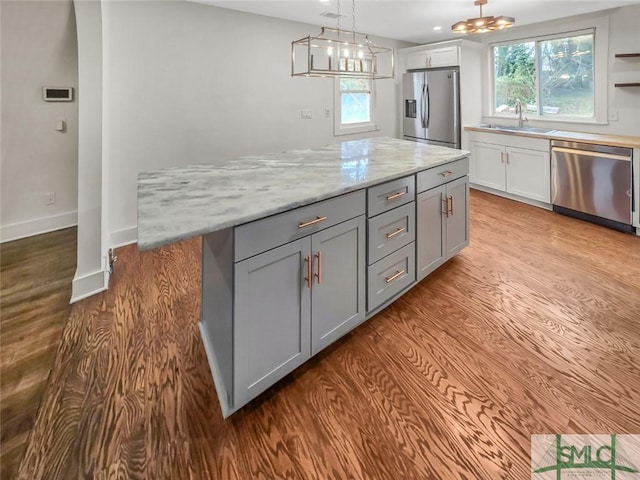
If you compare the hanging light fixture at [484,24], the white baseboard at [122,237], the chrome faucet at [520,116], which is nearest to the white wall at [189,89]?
the white baseboard at [122,237]

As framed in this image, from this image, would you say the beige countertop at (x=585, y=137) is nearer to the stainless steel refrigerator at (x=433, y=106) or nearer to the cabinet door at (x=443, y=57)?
the stainless steel refrigerator at (x=433, y=106)

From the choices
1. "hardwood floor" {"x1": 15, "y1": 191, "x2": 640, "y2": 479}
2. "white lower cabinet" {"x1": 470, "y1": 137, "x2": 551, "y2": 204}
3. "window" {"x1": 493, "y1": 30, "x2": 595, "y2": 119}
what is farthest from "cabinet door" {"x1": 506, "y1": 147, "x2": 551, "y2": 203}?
"hardwood floor" {"x1": 15, "y1": 191, "x2": 640, "y2": 479}

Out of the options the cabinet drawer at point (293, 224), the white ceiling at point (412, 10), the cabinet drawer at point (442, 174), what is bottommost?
the cabinet drawer at point (293, 224)

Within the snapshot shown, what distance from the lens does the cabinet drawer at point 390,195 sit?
199 centimetres

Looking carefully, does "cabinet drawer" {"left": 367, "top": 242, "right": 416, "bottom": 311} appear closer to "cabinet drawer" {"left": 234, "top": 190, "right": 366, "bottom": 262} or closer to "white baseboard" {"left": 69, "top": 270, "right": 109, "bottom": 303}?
"cabinet drawer" {"left": 234, "top": 190, "right": 366, "bottom": 262}

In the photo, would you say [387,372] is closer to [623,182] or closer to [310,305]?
[310,305]

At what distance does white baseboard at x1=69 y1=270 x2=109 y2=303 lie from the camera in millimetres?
2539

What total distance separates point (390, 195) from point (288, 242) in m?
0.83

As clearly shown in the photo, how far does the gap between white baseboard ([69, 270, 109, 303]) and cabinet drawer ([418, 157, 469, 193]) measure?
2343mm

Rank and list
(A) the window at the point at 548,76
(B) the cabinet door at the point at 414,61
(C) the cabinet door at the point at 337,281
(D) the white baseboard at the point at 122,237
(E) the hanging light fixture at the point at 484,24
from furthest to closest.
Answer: (B) the cabinet door at the point at 414,61, (A) the window at the point at 548,76, (D) the white baseboard at the point at 122,237, (E) the hanging light fixture at the point at 484,24, (C) the cabinet door at the point at 337,281

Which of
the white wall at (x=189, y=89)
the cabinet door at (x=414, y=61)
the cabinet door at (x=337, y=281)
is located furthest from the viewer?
the cabinet door at (x=414, y=61)

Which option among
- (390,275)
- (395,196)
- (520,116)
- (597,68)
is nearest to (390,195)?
(395,196)

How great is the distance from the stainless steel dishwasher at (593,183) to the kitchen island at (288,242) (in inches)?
89.2

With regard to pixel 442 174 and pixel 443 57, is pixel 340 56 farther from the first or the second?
pixel 443 57
